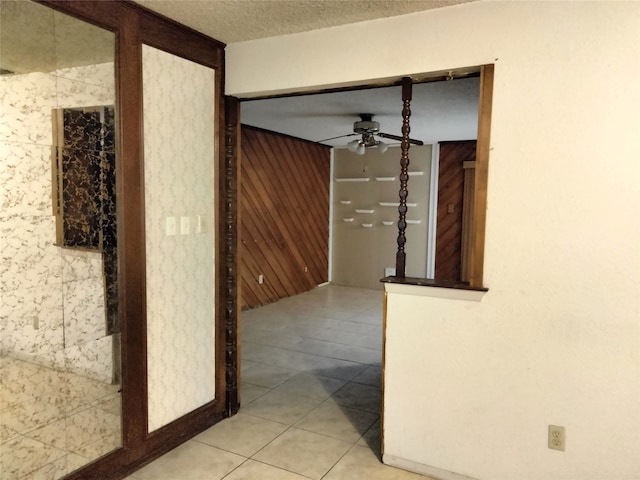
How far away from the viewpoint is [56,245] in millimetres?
1950

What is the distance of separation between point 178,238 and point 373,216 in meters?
4.96

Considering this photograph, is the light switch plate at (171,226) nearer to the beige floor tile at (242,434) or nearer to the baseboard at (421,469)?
the beige floor tile at (242,434)

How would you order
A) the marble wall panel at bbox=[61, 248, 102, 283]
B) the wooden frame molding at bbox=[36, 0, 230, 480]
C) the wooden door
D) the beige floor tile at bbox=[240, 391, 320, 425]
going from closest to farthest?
the marble wall panel at bbox=[61, 248, 102, 283], the wooden frame molding at bbox=[36, 0, 230, 480], the beige floor tile at bbox=[240, 391, 320, 425], the wooden door

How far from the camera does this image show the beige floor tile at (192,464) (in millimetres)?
2270

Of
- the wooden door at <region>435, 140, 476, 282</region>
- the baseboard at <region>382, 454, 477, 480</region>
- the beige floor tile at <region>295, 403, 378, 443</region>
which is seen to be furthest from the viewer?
the wooden door at <region>435, 140, 476, 282</region>

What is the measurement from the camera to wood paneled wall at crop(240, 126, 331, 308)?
5648 mm

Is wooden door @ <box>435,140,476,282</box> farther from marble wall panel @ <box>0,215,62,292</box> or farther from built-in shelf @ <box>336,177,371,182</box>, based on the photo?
marble wall panel @ <box>0,215,62,292</box>

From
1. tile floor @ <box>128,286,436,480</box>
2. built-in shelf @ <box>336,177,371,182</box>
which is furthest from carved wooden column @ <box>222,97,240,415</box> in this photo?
built-in shelf @ <box>336,177,371,182</box>

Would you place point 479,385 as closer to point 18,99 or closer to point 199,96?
point 199,96

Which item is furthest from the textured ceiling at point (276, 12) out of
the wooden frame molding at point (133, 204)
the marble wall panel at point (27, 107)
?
the marble wall panel at point (27, 107)

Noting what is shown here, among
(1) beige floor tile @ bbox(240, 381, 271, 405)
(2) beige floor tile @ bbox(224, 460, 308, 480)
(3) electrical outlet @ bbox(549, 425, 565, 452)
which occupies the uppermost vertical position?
(3) electrical outlet @ bbox(549, 425, 565, 452)

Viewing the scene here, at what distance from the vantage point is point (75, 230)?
202 centimetres

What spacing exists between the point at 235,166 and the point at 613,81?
2.00 meters

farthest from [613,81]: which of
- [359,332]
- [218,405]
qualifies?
[359,332]
